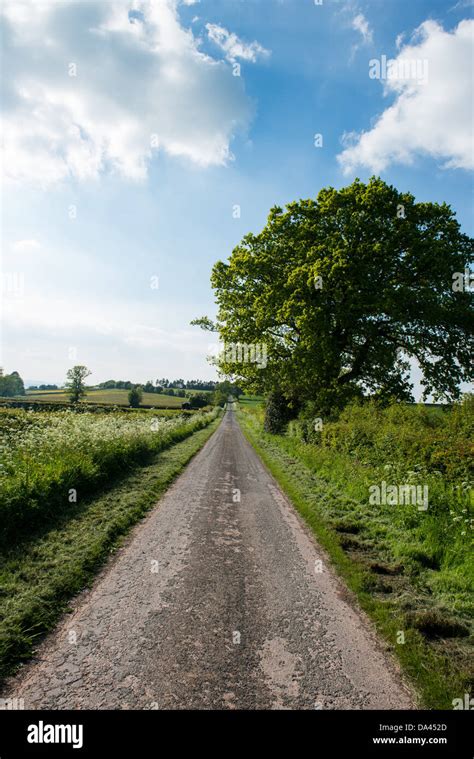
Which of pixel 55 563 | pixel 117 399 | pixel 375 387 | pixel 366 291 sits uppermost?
pixel 366 291

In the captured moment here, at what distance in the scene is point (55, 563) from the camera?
6.59 m

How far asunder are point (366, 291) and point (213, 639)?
1922cm

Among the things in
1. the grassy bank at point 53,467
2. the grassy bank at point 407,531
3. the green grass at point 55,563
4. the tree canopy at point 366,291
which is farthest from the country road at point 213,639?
the tree canopy at point 366,291

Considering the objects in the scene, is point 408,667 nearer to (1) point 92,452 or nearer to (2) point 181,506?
(2) point 181,506

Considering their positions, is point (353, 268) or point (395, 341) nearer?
point (353, 268)

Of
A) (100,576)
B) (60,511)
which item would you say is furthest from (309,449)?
(100,576)

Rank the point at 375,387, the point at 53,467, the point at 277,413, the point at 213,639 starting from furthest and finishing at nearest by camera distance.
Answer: the point at 277,413 < the point at 375,387 < the point at 53,467 < the point at 213,639

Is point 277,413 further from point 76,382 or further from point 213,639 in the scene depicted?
point 76,382

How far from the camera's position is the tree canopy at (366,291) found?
20.1 metres

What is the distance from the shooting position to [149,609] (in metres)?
5.48

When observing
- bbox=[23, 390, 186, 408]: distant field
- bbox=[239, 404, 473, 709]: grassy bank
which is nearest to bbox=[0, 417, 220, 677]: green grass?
bbox=[239, 404, 473, 709]: grassy bank

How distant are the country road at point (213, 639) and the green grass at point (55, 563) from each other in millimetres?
251

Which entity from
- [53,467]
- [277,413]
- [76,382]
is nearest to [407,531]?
[53,467]
